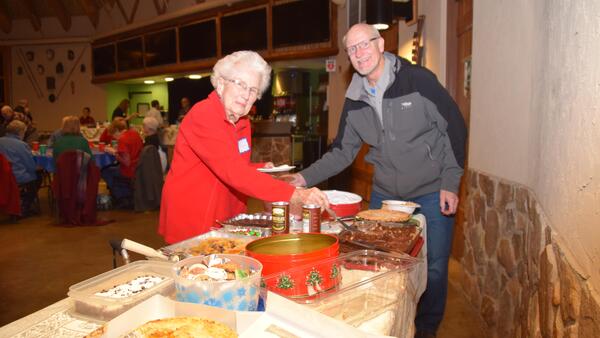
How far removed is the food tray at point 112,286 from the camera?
1.09 meters

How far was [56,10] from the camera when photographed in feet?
47.8

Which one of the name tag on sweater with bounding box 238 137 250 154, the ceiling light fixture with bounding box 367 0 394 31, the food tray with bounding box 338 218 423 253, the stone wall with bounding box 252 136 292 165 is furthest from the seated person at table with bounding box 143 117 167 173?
the food tray with bounding box 338 218 423 253

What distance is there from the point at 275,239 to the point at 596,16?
1136mm

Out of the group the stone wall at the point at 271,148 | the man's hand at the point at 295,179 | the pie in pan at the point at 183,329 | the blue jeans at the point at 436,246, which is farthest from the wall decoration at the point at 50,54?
the pie in pan at the point at 183,329

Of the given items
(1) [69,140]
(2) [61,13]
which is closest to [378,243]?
(1) [69,140]

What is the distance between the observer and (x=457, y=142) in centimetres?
248

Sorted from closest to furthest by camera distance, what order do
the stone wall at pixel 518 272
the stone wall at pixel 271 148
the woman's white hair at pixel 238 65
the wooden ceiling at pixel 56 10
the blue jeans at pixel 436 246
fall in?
the stone wall at pixel 518 272 → the woman's white hair at pixel 238 65 → the blue jeans at pixel 436 246 → the stone wall at pixel 271 148 → the wooden ceiling at pixel 56 10

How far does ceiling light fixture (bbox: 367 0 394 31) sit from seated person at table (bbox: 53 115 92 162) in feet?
13.7

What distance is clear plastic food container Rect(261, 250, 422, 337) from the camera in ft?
3.64

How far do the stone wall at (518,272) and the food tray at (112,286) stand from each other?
3.92ft

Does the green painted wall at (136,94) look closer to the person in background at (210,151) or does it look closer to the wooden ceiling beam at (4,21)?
Answer: the wooden ceiling beam at (4,21)

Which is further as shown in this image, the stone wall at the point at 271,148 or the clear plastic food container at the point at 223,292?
the stone wall at the point at 271,148

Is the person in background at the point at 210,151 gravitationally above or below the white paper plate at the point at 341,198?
above

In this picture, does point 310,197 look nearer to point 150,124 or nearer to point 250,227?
point 250,227
